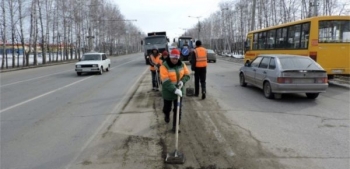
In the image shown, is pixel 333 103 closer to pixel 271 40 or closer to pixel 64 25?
pixel 271 40

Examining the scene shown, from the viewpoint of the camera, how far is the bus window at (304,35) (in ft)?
42.0

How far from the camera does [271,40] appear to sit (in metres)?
16.8

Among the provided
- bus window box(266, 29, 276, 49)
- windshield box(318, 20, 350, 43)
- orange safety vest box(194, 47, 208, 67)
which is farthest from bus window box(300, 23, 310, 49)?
orange safety vest box(194, 47, 208, 67)

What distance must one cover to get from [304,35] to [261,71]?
4.41m

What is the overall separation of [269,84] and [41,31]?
35.3 meters

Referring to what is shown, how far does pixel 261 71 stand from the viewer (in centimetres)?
1016

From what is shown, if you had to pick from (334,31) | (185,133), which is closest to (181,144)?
(185,133)

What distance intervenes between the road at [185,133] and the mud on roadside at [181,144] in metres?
0.01

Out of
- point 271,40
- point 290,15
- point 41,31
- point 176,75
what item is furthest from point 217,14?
point 176,75

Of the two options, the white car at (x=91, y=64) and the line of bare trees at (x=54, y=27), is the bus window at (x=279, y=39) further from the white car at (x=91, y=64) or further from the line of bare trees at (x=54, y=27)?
the line of bare trees at (x=54, y=27)

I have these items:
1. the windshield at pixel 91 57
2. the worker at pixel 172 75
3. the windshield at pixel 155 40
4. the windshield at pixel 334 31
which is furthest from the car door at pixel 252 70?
the windshield at pixel 155 40

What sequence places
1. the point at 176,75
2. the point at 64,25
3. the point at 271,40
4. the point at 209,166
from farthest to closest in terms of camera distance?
the point at 64,25 → the point at 271,40 → the point at 176,75 → the point at 209,166

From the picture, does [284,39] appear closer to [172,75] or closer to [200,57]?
[200,57]

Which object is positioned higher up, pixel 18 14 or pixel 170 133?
pixel 18 14
